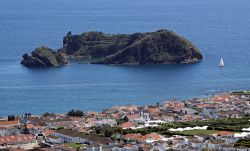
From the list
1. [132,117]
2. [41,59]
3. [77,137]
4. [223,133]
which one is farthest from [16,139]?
[41,59]

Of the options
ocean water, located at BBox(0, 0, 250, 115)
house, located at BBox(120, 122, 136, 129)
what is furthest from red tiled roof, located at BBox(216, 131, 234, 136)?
ocean water, located at BBox(0, 0, 250, 115)

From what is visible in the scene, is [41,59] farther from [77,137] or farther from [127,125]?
[77,137]

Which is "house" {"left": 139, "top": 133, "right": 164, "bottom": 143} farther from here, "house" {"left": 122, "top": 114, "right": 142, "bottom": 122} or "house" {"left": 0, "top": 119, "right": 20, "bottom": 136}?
"house" {"left": 122, "top": 114, "right": 142, "bottom": 122}

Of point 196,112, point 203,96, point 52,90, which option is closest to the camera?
point 196,112

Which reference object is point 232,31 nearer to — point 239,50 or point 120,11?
point 239,50

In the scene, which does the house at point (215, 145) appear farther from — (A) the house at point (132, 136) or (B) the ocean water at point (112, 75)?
(B) the ocean water at point (112, 75)

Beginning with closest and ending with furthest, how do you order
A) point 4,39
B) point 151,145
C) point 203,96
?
point 151,145
point 203,96
point 4,39

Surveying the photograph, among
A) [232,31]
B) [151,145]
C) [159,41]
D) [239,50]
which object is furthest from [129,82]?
[232,31]
